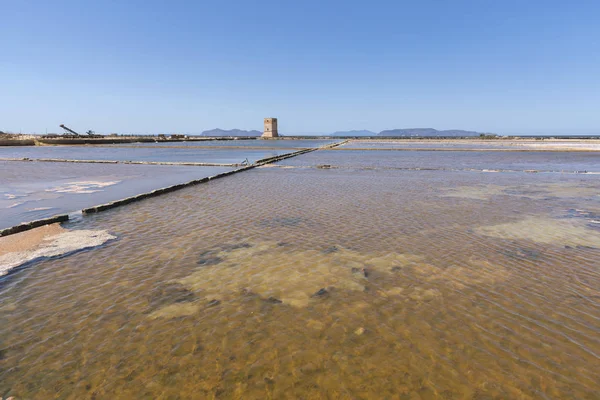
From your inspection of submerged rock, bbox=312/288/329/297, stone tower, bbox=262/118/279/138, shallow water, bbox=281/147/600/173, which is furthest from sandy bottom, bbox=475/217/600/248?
stone tower, bbox=262/118/279/138

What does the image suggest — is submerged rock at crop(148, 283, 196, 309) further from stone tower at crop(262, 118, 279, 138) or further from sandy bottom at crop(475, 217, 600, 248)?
stone tower at crop(262, 118, 279, 138)

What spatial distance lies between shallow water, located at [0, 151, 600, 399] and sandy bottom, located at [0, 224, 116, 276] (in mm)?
499

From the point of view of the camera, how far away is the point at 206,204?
40.8ft

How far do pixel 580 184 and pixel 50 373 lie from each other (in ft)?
77.7

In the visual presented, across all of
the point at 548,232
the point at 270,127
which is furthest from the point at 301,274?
the point at 270,127

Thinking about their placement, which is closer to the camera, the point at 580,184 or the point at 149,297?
the point at 149,297

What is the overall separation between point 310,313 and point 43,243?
269 inches

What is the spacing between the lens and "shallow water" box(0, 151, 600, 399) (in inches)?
142

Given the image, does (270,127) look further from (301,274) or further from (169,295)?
(169,295)

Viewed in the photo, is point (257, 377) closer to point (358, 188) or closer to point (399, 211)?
point (399, 211)

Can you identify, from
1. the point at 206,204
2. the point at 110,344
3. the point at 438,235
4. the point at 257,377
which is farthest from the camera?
the point at 206,204

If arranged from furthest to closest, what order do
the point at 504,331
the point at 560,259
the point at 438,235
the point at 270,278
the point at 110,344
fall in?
the point at 438,235 → the point at 560,259 → the point at 270,278 → the point at 504,331 → the point at 110,344

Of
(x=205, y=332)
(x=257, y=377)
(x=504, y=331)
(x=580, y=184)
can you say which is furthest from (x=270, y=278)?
(x=580, y=184)

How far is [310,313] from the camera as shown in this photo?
4.91 meters
